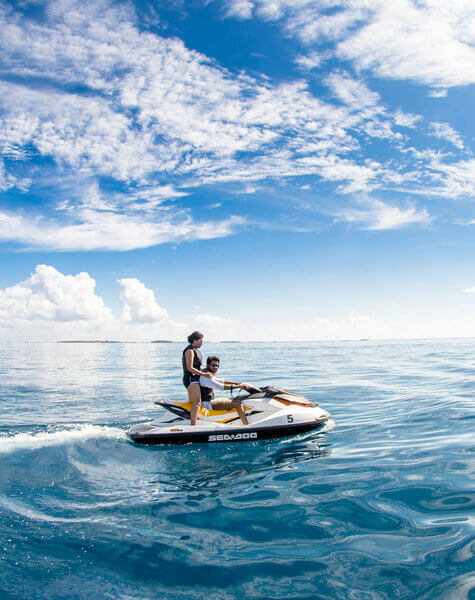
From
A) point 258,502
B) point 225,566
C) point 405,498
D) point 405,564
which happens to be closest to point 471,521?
point 405,498

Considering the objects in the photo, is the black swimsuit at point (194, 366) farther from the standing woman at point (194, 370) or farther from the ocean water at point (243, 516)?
the ocean water at point (243, 516)

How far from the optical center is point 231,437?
28.5 feet

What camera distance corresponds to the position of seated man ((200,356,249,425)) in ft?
29.0

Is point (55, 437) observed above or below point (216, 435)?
below

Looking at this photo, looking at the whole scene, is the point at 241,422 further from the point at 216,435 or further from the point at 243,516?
the point at 243,516

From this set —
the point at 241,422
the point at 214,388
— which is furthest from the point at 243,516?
the point at 214,388

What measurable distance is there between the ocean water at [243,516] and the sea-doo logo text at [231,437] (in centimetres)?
16

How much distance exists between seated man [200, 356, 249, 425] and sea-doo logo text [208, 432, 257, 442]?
284 mm

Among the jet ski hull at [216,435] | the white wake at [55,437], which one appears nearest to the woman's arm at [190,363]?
the jet ski hull at [216,435]

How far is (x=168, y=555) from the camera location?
409cm

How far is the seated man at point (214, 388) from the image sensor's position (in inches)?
348

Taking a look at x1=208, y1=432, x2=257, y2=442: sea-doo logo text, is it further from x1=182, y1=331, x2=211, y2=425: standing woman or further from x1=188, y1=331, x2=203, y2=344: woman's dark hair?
x1=188, y1=331, x2=203, y2=344: woman's dark hair

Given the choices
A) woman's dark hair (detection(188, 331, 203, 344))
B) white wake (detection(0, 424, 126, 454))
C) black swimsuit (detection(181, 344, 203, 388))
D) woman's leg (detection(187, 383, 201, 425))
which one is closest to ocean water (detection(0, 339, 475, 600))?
white wake (detection(0, 424, 126, 454))

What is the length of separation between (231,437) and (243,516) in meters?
3.77
